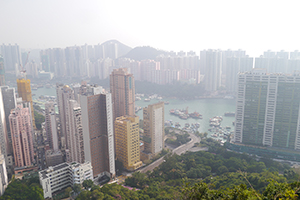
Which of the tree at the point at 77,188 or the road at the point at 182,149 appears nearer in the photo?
the tree at the point at 77,188

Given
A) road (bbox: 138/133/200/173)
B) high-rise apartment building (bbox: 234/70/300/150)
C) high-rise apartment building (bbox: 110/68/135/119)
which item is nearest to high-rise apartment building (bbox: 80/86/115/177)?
road (bbox: 138/133/200/173)

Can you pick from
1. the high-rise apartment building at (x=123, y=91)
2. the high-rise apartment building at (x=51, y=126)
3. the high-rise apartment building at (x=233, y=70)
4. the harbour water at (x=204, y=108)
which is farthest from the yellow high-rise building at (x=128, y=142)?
the high-rise apartment building at (x=233, y=70)

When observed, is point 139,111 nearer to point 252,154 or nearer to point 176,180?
point 252,154

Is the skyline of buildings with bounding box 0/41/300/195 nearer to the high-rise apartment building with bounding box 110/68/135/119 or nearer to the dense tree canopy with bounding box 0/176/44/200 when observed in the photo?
the high-rise apartment building with bounding box 110/68/135/119

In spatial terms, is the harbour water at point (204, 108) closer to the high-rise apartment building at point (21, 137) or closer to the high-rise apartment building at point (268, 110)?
the high-rise apartment building at point (268, 110)

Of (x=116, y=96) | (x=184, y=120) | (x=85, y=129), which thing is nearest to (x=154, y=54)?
(x=184, y=120)

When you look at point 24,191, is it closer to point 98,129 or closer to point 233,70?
point 98,129
